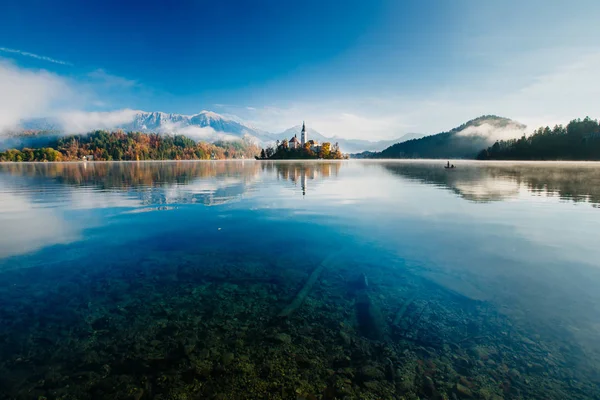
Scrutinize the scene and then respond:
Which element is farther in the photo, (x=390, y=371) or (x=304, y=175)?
Result: (x=304, y=175)

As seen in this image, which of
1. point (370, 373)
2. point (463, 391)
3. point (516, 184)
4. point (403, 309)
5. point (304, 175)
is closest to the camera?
point (463, 391)

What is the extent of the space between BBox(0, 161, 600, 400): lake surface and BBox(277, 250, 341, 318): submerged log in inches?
2.2

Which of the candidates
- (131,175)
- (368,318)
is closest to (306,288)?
(368,318)

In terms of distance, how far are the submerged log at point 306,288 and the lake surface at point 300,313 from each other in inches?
2.2

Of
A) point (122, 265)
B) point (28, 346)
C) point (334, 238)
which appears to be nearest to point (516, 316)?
point (334, 238)

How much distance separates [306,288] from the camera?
9516 mm

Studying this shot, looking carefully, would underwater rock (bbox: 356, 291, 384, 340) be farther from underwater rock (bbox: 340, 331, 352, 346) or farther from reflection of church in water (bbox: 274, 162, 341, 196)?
reflection of church in water (bbox: 274, 162, 341, 196)

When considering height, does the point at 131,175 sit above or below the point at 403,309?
above

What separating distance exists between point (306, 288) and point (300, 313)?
151 cm

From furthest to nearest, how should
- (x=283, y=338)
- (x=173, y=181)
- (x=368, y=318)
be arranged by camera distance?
(x=173, y=181)
(x=368, y=318)
(x=283, y=338)

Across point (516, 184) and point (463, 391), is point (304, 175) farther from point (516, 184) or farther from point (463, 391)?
point (463, 391)

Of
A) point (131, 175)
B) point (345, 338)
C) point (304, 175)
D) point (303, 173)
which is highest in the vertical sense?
point (131, 175)

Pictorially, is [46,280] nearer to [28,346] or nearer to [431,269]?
[28,346]

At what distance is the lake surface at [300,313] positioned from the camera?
566 centimetres
